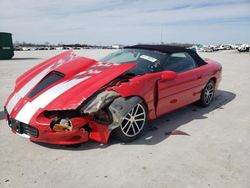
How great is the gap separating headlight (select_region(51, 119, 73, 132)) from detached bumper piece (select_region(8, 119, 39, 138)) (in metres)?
0.24

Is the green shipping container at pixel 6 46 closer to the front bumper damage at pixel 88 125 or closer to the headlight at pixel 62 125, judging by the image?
the front bumper damage at pixel 88 125

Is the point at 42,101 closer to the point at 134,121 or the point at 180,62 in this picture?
the point at 134,121

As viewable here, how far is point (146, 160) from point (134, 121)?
2.13ft

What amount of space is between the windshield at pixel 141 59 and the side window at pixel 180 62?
13 centimetres

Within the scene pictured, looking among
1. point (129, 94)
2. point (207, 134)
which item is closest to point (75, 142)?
point (129, 94)

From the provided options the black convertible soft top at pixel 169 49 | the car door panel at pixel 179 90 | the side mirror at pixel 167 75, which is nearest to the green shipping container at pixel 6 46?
the black convertible soft top at pixel 169 49

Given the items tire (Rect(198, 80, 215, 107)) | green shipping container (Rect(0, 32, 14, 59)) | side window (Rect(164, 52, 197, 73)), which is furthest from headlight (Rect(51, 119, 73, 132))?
green shipping container (Rect(0, 32, 14, 59))

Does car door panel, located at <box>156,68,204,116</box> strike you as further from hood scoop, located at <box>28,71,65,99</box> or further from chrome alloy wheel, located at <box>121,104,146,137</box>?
hood scoop, located at <box>28,71,65,99</box>

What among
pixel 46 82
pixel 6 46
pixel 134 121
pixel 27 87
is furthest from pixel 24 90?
pixel 6 46

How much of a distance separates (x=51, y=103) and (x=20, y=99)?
670mm

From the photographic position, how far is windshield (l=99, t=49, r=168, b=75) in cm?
378

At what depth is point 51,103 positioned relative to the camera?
118 inches

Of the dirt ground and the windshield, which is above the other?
the windshield

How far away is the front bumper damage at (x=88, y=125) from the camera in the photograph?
2900 millimetres
